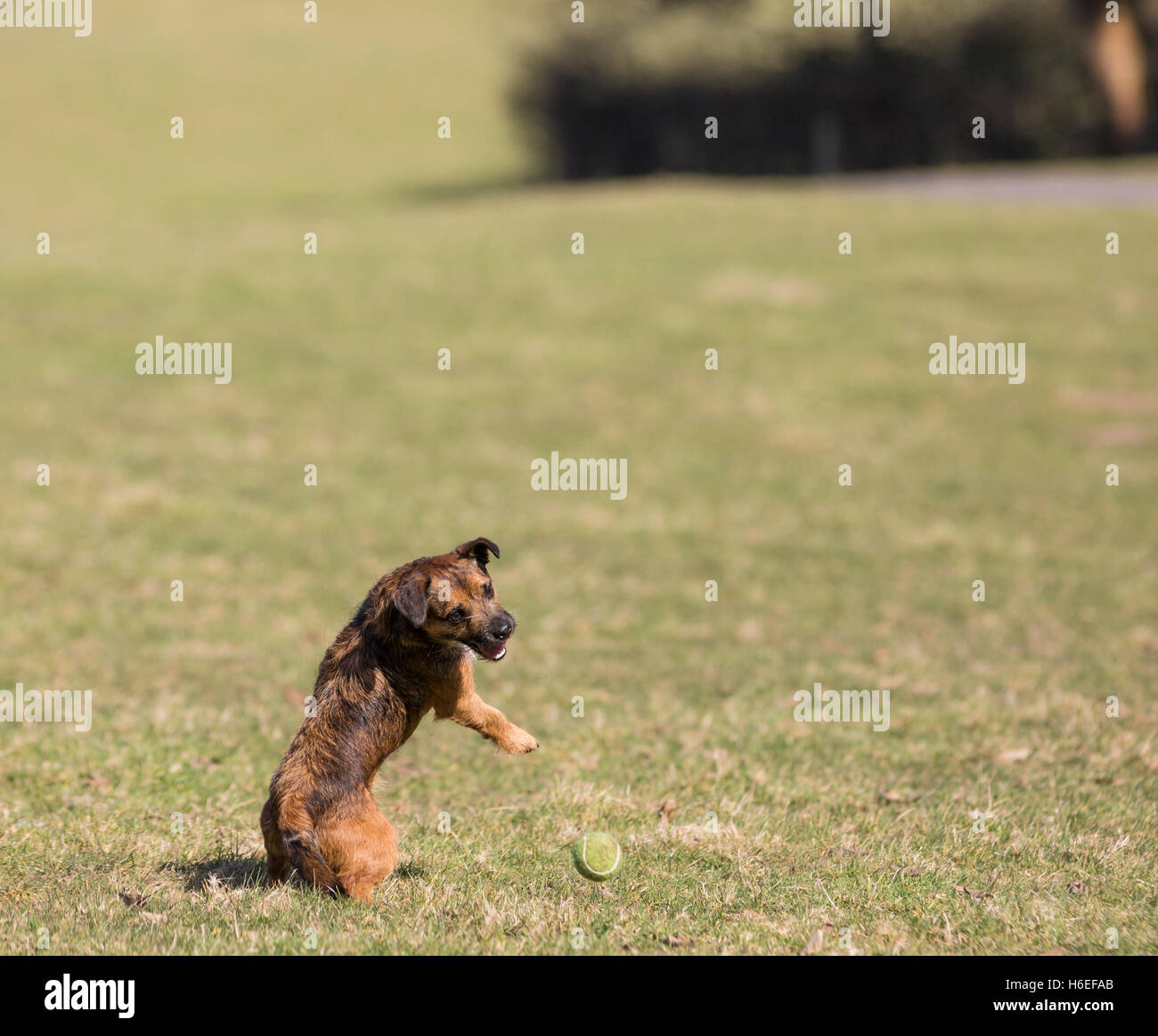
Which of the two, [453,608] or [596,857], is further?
[596,857]

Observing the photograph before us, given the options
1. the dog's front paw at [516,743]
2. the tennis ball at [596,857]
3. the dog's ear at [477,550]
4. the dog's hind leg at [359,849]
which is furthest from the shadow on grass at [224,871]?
the dog's ear at [477,550]

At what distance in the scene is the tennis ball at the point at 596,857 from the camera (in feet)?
21.0

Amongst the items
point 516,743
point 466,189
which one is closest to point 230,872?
point 516,743

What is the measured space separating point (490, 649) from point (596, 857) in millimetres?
1180

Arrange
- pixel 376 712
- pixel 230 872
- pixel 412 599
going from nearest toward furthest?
1. pixel 412 599
2. pixel 376 712
3. pixel 230 872

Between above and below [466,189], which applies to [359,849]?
below

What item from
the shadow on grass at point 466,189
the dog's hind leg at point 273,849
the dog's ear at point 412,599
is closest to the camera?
the dog's ear at point 412,599

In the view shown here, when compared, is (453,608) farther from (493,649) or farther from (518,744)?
A: (518,744)

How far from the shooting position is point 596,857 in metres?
6.43

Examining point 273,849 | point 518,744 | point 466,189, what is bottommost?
point 273,849

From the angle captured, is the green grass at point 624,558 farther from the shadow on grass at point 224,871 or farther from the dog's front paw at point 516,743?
the dog's front paw at point 516,743

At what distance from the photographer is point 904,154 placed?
137 feet

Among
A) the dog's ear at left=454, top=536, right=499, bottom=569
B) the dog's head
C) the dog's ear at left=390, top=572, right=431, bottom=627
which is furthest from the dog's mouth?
the dog's ear at left=454, top=536, right=499, bottom=569

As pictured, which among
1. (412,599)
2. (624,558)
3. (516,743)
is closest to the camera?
(412,599)
